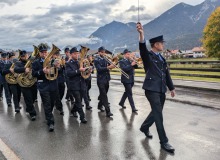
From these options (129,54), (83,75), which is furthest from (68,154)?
(129,54)

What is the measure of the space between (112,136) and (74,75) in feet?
7.82

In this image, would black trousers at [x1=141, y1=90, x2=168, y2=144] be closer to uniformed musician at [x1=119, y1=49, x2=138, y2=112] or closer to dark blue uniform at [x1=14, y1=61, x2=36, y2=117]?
Result: uniformed musician at [x1=119, y1=49, x2=138, y2=112]

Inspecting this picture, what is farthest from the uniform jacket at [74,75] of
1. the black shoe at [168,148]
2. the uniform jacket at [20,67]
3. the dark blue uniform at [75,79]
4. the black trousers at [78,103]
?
the black shoe at [168,148]

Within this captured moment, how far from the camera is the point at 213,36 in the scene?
34.8 meters

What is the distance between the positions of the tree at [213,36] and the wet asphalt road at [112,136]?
26.7 meters

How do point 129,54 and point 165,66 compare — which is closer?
point 165,66

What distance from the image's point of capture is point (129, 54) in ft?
32.4

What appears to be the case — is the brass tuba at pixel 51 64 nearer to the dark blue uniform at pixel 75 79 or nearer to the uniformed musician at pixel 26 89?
the dark blue uniform at pixel 75 79

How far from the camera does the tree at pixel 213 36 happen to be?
3433 centimetres

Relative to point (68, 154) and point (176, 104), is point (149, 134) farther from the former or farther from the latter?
point (176, 104)

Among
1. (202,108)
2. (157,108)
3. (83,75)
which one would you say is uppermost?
(83,75)

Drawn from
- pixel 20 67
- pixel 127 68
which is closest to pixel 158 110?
pixel 127 68

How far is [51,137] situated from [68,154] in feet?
4.46

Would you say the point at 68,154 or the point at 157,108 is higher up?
the point at 157,108
